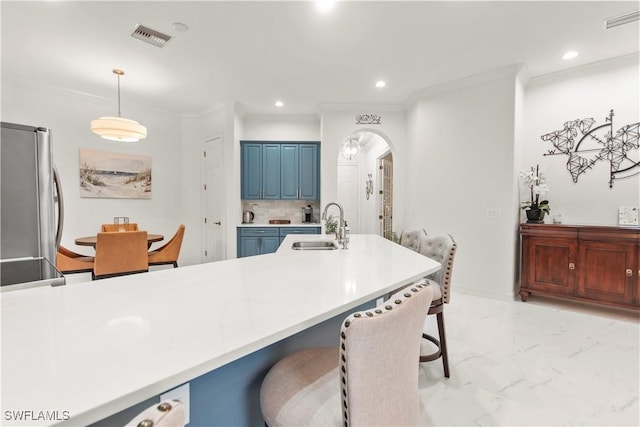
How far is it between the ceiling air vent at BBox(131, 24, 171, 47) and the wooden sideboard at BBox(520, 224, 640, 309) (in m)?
4.56

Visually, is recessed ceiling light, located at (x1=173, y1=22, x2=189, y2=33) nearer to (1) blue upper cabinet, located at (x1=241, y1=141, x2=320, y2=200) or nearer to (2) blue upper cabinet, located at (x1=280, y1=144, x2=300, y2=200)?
(1) blue upper cabinet, located at (x1=241, y1=141, x2=320, y2=200)

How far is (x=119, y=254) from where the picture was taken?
3.54 metres

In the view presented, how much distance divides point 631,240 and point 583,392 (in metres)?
1.95

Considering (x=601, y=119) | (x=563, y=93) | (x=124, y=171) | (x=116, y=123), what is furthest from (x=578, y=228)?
(x=124, y=171)

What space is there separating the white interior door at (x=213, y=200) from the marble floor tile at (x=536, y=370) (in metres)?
3.80

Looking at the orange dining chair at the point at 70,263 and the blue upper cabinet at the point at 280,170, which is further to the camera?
the blue upper cabinet at the point at 280,170

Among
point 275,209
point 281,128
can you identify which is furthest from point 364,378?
point 281,128

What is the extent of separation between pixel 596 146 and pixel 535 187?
843 millimetres

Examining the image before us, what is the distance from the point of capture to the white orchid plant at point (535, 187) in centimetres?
355

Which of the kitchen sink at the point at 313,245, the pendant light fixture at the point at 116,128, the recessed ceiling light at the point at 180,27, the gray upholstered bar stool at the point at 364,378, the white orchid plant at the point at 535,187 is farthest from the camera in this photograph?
the white orchid plant at the point at 535,187

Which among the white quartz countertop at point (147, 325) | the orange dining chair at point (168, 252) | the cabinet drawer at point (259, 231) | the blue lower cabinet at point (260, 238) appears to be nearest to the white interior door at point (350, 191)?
the blue lower cabinet at point (260, 238)

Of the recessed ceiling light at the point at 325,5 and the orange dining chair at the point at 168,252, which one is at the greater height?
the recessed ceiling light at the point at 325,5

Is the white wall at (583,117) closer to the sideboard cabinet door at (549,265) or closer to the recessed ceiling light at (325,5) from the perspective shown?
the sideboard cabinet door at (549,265)

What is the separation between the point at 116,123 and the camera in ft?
11.3
